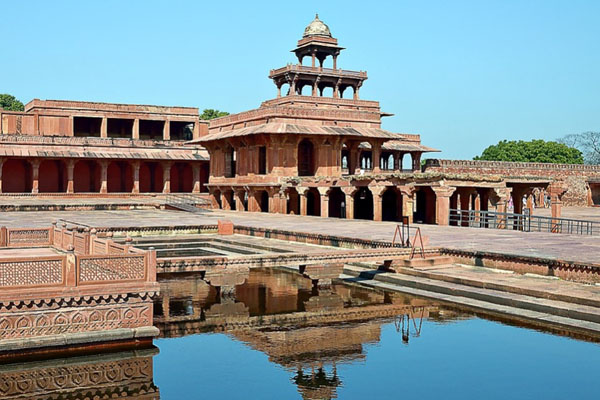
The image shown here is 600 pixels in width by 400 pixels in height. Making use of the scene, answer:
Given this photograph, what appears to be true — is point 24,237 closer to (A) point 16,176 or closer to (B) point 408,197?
(B) point 408,197

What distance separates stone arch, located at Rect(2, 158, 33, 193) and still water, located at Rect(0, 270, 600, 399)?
30.1 meters

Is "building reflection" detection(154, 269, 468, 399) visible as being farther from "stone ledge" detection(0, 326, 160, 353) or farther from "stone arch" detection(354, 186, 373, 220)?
"stone arch" detection(354, 186, 373, 220)

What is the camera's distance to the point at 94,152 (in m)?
39.5

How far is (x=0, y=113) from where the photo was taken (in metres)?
40.8

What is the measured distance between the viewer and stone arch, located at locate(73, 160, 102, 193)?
41.6m

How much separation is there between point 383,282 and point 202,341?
5478 millimetres

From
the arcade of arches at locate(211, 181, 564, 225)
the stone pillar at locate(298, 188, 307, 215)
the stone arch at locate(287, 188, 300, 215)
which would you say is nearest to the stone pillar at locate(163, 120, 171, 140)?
the arcade of arches at locate(211, 181, 564, 225)

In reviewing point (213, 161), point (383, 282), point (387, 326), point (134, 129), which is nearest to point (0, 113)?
point (134, 129)

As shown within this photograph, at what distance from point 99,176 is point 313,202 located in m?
14.6

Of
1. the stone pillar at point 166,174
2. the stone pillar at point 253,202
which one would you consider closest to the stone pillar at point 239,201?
the stone pillar at point 253,202

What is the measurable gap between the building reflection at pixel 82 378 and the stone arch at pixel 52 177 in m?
33.6

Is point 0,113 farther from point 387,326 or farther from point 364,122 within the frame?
point 387,326

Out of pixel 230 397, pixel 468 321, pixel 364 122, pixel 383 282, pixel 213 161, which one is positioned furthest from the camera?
pixel 213 161

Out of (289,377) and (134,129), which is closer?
(289,377)
